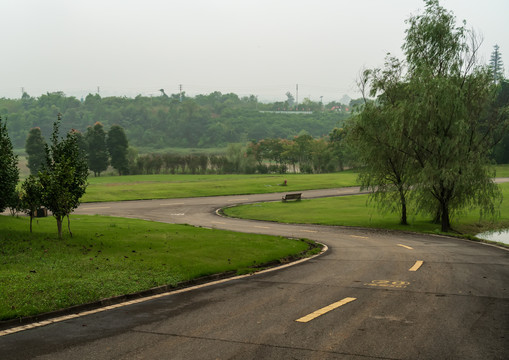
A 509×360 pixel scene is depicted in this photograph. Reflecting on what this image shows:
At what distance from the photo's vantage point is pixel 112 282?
12.0 metres

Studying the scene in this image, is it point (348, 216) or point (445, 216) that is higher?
point (445, 216)

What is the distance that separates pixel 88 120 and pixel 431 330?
20612 centimetres

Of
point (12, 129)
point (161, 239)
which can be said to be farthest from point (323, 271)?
point (12, 129)

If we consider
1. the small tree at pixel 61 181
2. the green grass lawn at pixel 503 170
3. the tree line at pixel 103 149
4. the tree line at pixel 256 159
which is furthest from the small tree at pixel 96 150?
the small tree at pixel 61 181

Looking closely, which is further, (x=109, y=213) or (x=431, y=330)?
(x=109, y=213)

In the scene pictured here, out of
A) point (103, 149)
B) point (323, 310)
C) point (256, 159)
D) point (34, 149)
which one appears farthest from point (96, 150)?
point (323, 310)

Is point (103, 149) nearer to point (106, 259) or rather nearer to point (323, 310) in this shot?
point (106, 259)

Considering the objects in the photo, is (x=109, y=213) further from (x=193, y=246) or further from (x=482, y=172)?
(x=482, y=172)

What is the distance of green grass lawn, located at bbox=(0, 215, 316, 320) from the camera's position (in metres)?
10.8

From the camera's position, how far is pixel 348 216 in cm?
3603

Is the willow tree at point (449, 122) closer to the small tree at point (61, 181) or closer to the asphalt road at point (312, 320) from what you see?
the asphalt road at point (312, 320)

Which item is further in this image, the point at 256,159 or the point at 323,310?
the point at 256,159

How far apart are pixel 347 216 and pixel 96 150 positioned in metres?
72.5

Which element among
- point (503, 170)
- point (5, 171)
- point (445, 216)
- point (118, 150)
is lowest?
point (445, 216)
